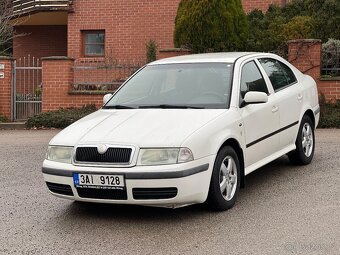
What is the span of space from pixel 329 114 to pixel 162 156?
319 inches

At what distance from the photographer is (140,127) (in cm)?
534

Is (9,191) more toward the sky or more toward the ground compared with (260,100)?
more toward the ground

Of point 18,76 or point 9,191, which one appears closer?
point 9,191

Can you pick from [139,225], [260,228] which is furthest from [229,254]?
[139,225]

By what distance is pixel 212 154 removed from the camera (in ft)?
17.2

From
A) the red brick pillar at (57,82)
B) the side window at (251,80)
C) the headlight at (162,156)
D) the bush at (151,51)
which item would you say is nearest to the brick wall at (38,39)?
the bush at (151,51)

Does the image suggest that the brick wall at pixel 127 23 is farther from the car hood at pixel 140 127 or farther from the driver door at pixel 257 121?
the car hood at pixel 140 127

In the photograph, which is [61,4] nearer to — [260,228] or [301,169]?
[301,169]

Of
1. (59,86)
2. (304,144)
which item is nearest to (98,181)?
(304,144)

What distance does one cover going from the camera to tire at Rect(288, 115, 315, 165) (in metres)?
7.41

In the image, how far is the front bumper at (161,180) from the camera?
493 centimetres

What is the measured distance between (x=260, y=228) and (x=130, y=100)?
7.39 feet

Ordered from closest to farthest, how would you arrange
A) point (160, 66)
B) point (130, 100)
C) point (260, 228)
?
point (260, 228)
point (130, 100)
point (160, 66)

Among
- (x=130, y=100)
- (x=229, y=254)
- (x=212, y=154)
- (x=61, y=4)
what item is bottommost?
(x=229, y=254)
